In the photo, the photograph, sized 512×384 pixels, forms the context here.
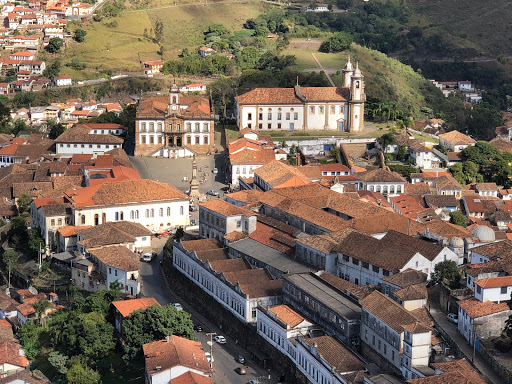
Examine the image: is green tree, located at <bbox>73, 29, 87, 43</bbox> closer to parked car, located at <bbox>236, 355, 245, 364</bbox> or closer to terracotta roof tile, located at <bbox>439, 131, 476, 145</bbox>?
terracotta roof tile, located at <bbox>439, 131, 476, 145</bbox>

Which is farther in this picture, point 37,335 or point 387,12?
point 387,12

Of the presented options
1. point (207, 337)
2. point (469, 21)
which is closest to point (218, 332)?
point (207, 337)

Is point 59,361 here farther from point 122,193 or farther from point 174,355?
point 122,193

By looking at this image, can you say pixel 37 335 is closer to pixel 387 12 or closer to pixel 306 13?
pixel 306 13

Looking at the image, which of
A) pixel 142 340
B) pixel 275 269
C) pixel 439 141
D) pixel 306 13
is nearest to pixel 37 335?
pixel 142 340

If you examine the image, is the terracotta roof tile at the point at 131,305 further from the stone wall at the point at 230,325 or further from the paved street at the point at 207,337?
the stone wall at the point at 230,325

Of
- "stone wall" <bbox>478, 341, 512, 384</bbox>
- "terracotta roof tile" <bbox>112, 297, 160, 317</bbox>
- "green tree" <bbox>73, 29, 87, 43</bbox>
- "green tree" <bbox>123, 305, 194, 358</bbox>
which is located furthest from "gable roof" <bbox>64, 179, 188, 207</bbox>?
"green tree" <bbox>73, 29, 87, 43</bbox>

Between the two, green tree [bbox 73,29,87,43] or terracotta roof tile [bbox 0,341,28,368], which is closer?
terracotta roof tile [bbox 0,341,28,368]
